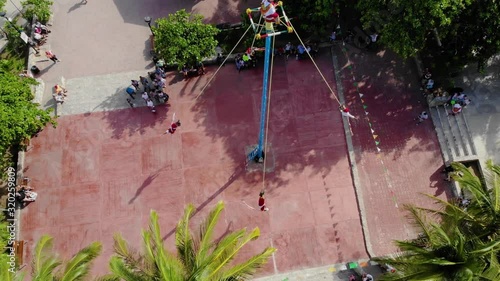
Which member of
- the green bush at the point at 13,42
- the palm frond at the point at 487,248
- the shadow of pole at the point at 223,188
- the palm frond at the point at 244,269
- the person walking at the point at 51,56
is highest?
the green bush at the point at 13,42

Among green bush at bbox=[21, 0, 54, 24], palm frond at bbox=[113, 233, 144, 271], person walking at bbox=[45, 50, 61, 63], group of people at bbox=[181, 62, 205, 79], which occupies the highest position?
green bush at bbox=[21, 0, 54, 24]

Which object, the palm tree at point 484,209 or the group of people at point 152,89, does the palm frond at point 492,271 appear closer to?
the palm tree at point 484,209

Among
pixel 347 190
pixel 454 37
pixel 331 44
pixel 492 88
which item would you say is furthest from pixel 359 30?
pixel 347 190

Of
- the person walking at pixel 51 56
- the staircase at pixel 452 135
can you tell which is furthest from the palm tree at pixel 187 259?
the person walking at pixel 51 56

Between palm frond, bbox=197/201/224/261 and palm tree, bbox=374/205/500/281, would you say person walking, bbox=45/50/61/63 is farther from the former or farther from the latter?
palm tree, bbox=374/205/500/281

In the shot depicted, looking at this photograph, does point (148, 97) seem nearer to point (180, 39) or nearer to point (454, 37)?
point (180, 39)

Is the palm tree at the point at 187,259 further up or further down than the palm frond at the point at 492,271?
further up

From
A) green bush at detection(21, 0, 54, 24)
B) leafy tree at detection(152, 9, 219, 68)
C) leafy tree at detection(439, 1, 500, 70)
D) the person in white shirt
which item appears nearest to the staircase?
leafy tree at detection(439, 1, 500, 70)
